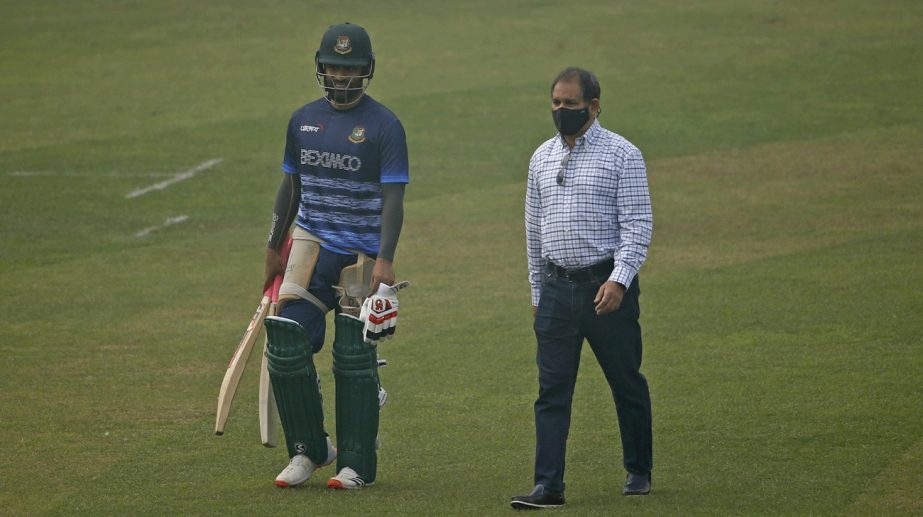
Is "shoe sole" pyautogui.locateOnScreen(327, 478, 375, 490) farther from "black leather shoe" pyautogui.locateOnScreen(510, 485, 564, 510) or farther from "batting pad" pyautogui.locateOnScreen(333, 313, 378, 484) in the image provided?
"black leather shoe" pyautogui.locateOnScreen(510, 485, 564, 510)

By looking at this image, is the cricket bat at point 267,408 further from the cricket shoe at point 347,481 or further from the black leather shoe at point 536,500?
the black leather shoe at point 536,500

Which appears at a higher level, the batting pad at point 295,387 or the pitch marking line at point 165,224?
the pitch marking line at point 165,224

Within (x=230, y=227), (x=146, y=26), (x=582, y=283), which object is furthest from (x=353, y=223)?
(x=146, y=26)

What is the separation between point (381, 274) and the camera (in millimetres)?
7578

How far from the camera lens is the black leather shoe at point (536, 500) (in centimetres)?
710

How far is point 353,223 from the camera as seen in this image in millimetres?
7824

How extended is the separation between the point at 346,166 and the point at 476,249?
706 cm

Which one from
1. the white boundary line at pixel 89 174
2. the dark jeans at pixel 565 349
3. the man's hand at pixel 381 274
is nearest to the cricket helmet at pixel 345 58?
the man's hand at pixel 381 274

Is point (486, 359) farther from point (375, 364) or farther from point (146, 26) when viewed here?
point (146, 26)

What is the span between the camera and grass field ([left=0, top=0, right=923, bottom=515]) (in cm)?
804

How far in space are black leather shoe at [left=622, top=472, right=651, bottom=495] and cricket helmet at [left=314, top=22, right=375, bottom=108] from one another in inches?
96.8

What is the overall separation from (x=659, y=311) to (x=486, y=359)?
1905 millimetres

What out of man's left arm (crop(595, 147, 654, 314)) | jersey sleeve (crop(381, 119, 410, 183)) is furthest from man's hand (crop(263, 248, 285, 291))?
man's left arm (crop(595, 147, 654, 314))

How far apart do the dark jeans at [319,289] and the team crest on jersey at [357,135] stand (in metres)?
0.62
